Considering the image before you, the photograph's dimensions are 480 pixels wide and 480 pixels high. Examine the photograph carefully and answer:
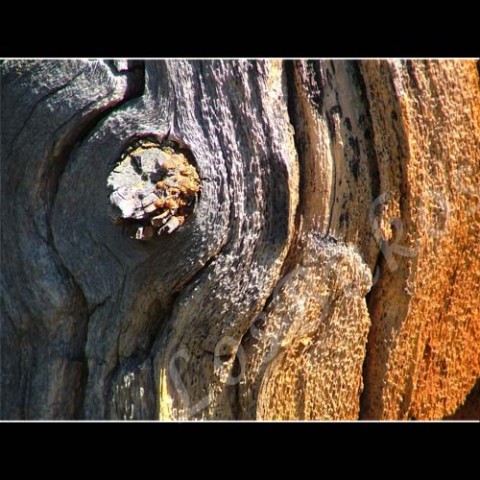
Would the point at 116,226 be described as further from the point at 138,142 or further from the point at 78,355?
the point at 78,355

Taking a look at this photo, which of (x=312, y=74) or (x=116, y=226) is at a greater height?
(x=312, y=74)

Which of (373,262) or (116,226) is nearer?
(116,226)

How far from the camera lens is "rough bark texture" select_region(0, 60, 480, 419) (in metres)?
1.33

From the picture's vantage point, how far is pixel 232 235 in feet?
4.44

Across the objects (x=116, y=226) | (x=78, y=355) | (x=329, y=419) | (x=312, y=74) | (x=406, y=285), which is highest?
(x=312, y=74)

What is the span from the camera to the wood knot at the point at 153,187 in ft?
4.20

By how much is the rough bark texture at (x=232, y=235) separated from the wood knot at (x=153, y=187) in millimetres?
17

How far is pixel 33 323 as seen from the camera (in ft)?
4.60

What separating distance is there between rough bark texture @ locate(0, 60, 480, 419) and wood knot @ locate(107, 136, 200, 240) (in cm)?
2

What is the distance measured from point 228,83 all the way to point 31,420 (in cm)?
68

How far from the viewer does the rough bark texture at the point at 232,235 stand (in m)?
1.33

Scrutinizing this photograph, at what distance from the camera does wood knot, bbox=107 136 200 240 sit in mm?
1279

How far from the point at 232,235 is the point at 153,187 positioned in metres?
0.16

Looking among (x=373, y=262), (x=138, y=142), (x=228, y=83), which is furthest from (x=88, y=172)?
(x=373, y=262)
